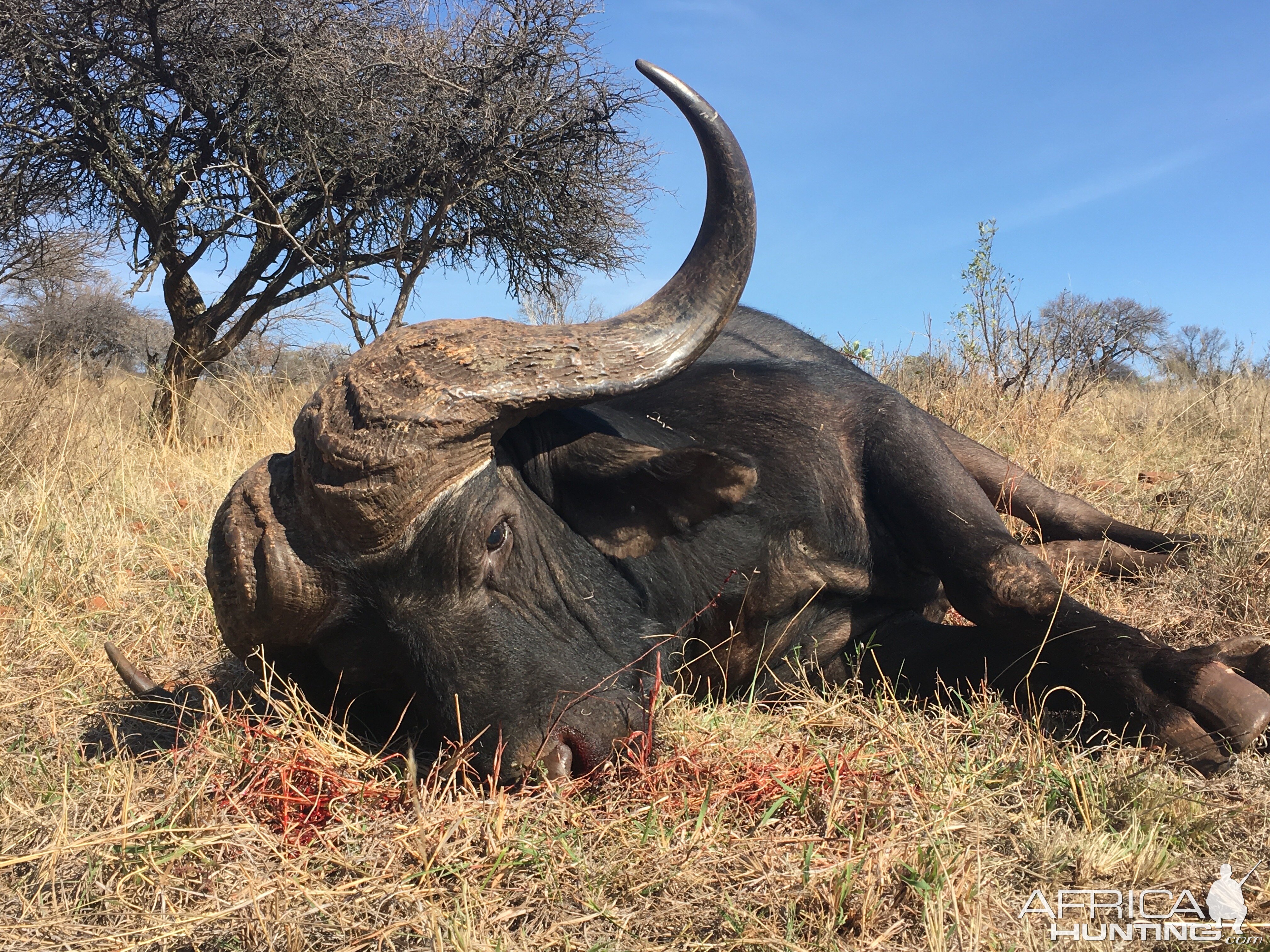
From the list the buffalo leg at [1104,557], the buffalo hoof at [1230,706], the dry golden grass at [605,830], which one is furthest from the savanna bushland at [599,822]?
the buffalo leg at [1104,557]

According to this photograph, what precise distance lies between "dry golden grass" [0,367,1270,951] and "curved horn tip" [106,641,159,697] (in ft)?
0.46

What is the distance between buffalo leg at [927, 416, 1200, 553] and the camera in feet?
14.3

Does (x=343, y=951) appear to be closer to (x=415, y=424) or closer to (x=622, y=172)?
(x=415, y=424)

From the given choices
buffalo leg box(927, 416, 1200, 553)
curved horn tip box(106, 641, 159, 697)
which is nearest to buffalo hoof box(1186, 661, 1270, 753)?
buffalo leg box(927, 416, 1200, 553)

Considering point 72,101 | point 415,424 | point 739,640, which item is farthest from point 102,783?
point 72,101

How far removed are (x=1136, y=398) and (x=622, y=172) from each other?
8.16m

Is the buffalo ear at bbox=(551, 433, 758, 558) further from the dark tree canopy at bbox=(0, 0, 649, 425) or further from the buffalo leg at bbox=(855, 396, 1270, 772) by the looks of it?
the dark tree canopy at bbox=(0, 0, 649, 425)

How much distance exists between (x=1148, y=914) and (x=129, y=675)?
307cm

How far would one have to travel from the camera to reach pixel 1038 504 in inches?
173

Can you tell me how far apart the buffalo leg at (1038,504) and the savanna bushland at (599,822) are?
0.56 meters

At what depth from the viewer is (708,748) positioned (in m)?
2.62

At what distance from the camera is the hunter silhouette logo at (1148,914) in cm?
174

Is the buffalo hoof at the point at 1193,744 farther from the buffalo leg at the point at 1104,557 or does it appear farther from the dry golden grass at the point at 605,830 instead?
the buffalo leg at the point at 1104,557

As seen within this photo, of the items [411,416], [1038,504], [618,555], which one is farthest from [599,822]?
[1038,504]
